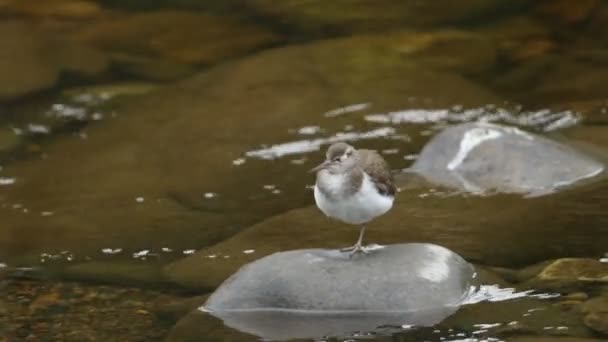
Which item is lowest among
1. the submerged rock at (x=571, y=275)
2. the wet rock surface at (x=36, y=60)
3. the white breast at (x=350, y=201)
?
the submerged rock at (x=571, y=275)

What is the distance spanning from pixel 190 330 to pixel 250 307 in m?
0.44

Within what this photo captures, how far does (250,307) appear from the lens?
777 centimetres

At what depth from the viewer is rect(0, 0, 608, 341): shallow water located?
352 inches

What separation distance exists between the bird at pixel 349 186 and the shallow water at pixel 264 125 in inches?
33.8

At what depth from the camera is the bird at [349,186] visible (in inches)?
276

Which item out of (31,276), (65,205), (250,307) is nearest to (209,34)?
(65,205)

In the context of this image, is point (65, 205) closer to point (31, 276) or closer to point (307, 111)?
point (31, 276)

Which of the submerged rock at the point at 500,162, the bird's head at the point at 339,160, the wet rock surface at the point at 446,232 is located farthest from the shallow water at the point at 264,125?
the bird's head at the point at 339,160

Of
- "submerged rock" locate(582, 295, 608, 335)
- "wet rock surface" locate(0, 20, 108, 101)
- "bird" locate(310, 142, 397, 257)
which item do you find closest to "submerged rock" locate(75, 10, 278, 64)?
"wet rock surface" locate(0, 20, 108, 101)

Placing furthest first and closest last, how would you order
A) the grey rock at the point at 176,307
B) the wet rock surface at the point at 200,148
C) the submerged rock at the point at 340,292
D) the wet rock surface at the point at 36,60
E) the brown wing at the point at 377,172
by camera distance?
the wet rock surface at the point at 36,60 < the wet rock surface at the point at 200,148 < the grey rock at the point at 176,307 < the submerged rock at the point at 340,292 < the brown wing at the point at 377,172

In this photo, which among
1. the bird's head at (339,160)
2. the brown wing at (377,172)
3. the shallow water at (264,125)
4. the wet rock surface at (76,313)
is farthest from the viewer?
the shallow water at (264,125)

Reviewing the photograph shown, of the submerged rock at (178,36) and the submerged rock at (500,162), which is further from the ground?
the submerged rock at (178,36)

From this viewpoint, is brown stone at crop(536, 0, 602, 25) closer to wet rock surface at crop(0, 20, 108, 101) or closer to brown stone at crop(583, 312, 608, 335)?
wet rock surface at crop(0, 20, 108, 101)

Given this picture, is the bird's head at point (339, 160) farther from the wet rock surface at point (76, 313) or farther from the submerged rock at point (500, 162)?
the submerged rock at point (500, 162)
